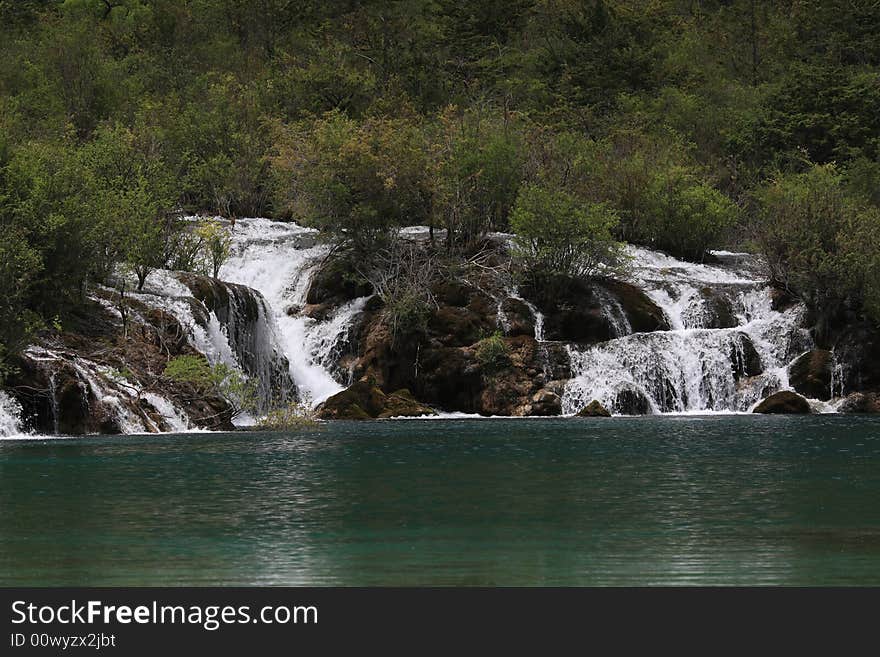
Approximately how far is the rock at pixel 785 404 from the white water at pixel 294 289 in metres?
16.1

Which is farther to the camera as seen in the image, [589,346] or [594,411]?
[589,346]

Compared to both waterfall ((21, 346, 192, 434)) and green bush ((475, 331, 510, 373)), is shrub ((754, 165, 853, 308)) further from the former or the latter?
waterfall ((21, 346, 192, 434))

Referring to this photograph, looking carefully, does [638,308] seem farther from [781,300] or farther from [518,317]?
[781,300]

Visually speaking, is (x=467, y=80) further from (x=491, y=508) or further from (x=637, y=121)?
(x=491, y=508)

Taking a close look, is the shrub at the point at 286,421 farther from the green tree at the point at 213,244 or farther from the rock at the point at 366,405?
the green tree at the point at 213,244

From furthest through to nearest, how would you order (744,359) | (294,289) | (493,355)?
(294,289) < (744,359) < (493,355)

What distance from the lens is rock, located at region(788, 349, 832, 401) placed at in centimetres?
4953

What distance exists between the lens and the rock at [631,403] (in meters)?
48.9

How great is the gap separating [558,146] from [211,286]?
80.0ft

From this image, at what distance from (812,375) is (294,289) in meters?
21.9

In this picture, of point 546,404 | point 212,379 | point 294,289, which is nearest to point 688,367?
point 546,404

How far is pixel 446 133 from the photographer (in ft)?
209

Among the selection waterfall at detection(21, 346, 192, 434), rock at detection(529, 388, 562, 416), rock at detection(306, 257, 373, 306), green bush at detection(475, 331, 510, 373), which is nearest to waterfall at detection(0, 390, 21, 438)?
waterfall at detection(21, 346, 192, 434)

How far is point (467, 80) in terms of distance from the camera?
93250 millimetres
